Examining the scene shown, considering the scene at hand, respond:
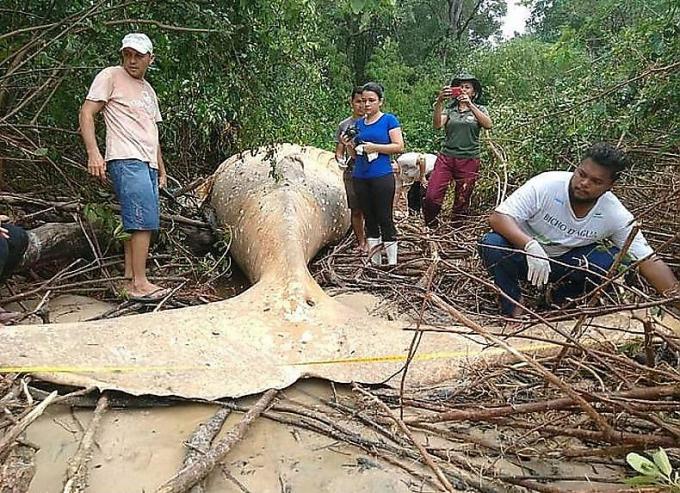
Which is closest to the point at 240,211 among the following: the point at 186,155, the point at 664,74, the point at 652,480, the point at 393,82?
the point at 186,155

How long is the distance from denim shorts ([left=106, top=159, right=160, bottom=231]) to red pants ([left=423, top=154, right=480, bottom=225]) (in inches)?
104

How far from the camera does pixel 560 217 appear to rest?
3406 millimetres

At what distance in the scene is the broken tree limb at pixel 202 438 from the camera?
197cm

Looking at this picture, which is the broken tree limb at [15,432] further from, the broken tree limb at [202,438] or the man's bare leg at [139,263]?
the man's bare leg at [139,263]

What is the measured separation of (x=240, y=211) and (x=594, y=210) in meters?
2.42

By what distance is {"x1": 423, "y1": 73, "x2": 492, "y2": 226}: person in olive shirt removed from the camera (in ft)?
17.8

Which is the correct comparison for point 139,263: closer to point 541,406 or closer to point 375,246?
point 375,246

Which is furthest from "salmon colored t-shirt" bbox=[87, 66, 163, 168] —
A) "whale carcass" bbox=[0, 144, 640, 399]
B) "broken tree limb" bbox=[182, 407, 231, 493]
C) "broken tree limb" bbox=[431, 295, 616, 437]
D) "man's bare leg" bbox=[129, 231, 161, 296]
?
"broken tree limb" bbox=[431, 295, 616, 437]

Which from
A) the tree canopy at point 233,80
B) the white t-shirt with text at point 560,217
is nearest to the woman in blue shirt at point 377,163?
the tree canopy at point 233,80

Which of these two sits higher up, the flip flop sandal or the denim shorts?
the denim shorts

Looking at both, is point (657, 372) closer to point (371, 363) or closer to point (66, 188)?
point (371, 363)

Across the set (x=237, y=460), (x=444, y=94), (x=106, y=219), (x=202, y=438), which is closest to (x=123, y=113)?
(x=106, y=219)

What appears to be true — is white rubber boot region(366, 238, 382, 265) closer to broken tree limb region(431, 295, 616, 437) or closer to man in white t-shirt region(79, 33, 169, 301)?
man in white t-shirt region(79, 33, 169, 301)

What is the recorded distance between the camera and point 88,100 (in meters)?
3.57
